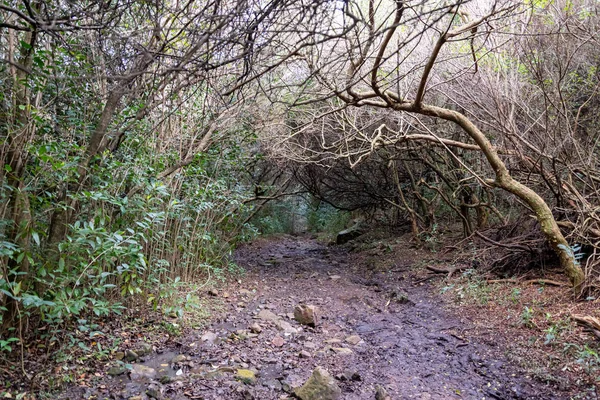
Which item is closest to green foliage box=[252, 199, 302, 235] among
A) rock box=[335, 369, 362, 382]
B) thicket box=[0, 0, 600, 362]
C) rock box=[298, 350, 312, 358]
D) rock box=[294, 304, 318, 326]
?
thicket box=[0, 0, 600, 362]

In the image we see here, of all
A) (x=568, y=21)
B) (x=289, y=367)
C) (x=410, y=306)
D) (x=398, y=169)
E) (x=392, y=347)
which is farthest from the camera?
(x=398, y=169)

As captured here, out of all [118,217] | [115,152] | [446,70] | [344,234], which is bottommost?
[344,234]

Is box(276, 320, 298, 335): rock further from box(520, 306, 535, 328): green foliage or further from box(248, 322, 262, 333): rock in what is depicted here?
box(520, 306, 535, 328): green foliage

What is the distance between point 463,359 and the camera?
3.54m

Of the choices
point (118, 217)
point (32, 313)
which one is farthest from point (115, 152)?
point (32, 313)

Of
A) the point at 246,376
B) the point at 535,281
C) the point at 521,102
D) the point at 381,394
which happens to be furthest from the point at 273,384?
the point at 521,102

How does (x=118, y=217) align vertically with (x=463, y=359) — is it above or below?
above

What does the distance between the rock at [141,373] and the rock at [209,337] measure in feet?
2.30

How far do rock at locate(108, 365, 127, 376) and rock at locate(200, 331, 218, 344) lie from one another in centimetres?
84

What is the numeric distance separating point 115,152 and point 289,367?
245 cm

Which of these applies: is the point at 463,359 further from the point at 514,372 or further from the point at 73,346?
the point at 73,346

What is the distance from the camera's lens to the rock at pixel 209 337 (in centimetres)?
355

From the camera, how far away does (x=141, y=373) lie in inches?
111

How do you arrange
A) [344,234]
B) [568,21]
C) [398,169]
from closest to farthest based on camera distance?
1. [568,21]
2. [398,169]
3. [344,234]
